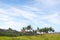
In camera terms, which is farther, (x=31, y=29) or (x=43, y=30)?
(x=43, y=30)

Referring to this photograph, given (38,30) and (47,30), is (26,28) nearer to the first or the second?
(38,30)

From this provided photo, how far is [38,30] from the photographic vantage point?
151 meters

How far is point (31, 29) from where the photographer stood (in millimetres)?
141500

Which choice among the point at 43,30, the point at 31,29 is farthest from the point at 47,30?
the point at 31,29

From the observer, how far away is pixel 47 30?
153375 millimetres

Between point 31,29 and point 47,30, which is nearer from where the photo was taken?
point 31,29

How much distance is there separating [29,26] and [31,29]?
399cm

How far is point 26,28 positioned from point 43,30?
67.7 feet

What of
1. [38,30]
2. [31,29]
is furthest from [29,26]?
[38,30]

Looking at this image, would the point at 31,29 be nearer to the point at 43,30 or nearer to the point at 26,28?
the point at 26,28

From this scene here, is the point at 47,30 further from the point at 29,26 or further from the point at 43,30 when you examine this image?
the point at 29,26

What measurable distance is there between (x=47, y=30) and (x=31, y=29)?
70.2ft

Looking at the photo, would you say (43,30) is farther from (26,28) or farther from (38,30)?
(26,28)

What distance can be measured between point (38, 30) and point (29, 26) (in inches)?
522
